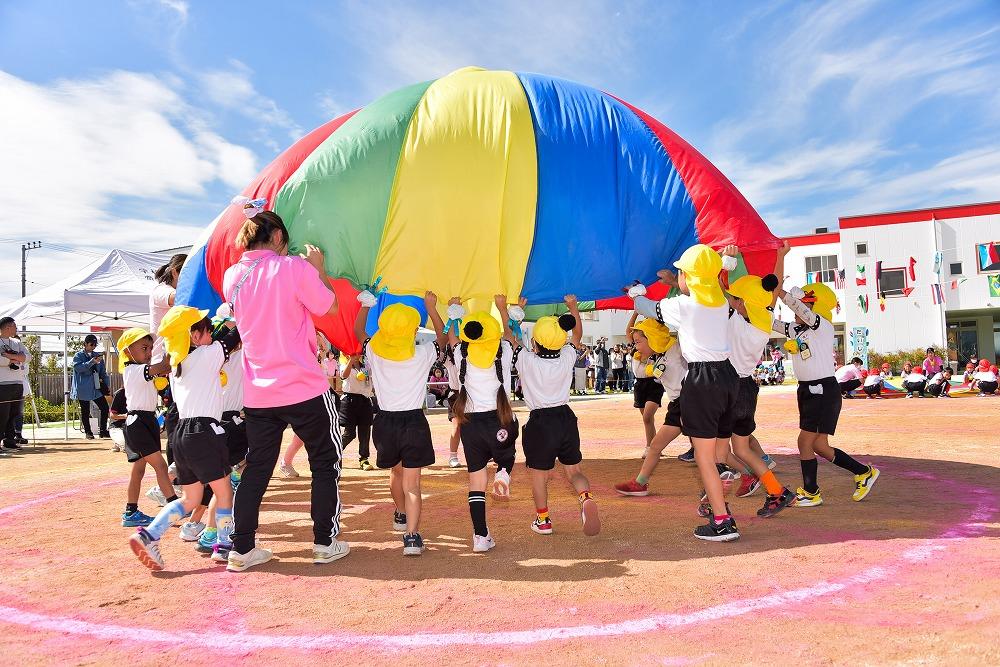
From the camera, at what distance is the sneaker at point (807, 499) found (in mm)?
4930

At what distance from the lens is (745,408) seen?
183 inches

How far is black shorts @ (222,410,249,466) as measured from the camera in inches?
183

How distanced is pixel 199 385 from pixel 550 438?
2230 millimetres

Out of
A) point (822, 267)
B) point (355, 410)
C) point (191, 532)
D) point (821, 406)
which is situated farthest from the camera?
point (822, 267)

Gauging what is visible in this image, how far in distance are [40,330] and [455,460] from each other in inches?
405

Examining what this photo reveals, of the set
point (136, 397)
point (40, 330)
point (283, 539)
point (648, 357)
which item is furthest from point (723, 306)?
point (40, 330)

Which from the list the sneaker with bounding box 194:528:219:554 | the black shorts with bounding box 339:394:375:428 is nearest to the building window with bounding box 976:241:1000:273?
the black shorts with bounding box 339:394:375:428

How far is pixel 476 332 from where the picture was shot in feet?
14.0

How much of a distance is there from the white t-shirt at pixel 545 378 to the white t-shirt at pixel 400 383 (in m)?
0.68

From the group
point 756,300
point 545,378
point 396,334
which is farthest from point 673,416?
point 396,334

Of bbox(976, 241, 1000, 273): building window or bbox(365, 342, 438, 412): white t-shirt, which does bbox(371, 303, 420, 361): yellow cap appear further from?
bbox(976, 241, 1000, 273): building window

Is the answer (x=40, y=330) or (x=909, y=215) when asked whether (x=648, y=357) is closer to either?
(x=40, y=330)

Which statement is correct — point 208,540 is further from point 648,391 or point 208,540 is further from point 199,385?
point 648,391

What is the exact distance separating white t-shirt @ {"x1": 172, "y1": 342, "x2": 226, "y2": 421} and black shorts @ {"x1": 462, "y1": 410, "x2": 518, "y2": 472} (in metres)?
1.55
